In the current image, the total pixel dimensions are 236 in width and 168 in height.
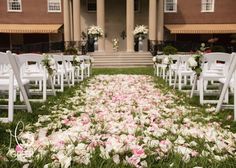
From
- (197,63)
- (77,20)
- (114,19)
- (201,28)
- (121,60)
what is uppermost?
(114,19)

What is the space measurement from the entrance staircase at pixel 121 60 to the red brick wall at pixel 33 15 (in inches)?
413

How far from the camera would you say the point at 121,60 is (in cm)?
2905

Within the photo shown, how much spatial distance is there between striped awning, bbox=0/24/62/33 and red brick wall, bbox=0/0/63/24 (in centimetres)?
84

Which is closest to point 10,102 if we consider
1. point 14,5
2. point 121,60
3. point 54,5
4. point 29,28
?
point 121,60

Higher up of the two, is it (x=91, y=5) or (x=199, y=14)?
(x=91, y=5)

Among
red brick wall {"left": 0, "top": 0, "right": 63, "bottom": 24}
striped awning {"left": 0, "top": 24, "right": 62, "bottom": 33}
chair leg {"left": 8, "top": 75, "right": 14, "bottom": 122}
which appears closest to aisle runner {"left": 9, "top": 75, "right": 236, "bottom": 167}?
chair leg {"left": 8, "top": 75, "right": 14, "bottom": 122}

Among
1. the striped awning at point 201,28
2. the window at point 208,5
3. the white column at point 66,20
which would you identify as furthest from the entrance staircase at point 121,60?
the window at point 208,5

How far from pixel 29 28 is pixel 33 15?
2369mm

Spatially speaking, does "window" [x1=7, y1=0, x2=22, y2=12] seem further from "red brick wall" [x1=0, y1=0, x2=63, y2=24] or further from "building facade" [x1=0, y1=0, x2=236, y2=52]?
"red brick wall" [x1=0, y1=0, x2=63, y2=24]

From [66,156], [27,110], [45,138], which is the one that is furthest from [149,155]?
[27,110]

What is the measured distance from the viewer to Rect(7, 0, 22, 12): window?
38.4 m

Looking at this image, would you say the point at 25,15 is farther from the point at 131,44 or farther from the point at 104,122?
the point at 104,122

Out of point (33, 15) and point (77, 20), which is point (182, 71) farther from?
point (33, 15)

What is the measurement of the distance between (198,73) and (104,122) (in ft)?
11.2
